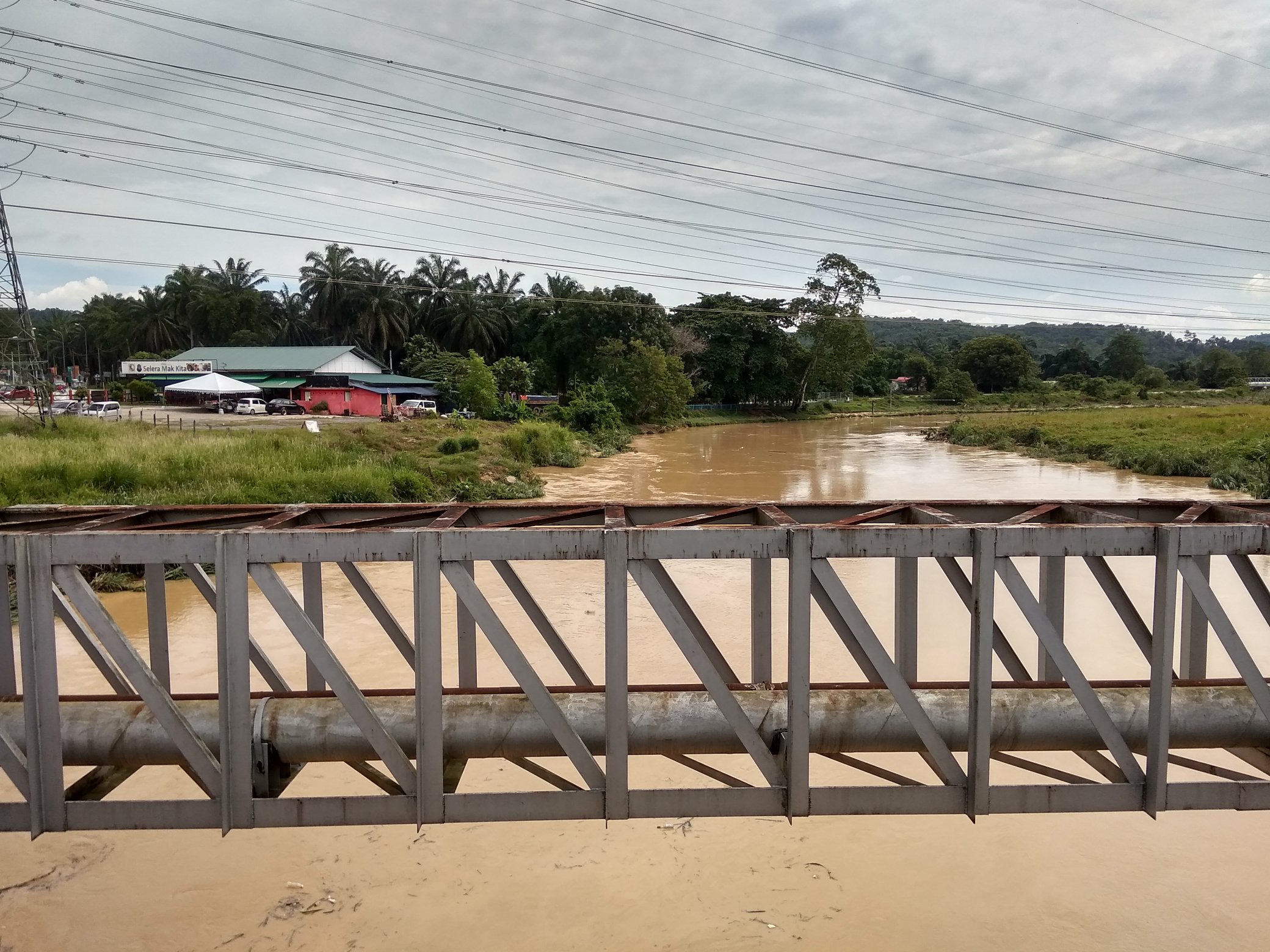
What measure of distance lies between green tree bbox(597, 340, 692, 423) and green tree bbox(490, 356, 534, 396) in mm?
6121

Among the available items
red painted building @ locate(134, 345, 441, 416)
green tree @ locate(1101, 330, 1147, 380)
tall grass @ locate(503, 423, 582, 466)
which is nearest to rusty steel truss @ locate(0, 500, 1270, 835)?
tall grass @ locate(503, 423, 582, 466)

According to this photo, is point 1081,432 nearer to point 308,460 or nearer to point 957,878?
point 308,460

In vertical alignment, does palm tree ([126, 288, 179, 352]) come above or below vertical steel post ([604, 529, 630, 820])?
above

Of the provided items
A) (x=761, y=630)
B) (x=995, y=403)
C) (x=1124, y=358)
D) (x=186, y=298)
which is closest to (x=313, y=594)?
(x=761, y=630)

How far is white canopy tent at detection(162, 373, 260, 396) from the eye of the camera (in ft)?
176

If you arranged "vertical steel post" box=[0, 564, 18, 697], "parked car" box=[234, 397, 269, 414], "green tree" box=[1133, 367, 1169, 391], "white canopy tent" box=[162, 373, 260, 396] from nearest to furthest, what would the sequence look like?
"vertical steel post" box=[0, 564, 18, 697] → "parked car" box=[234, 397, 269, 414] → "white canopy tent" box=[162, 373, 260, 396] → "green tree" box=[1133, 367, 1169, 391]

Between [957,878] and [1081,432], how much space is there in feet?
166

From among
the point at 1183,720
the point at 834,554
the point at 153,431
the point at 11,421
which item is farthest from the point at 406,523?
the point at 11,421

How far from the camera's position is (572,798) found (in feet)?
16.5

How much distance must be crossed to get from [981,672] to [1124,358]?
139441 millimetres

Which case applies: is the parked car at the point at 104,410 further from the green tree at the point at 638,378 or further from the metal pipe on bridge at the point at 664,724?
the metal pipe on bridge at the point at 664,724

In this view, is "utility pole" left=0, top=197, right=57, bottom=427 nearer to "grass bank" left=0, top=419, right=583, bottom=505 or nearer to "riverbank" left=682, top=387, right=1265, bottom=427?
"grass bank" left=0, top=419, right=583, bottom=505

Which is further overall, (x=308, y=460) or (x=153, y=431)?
(x=153, y=431)

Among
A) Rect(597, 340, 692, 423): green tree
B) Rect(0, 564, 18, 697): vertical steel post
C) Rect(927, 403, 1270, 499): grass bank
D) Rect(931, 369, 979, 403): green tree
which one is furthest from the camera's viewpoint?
Rect(931, 369, 979, 403): green tree
